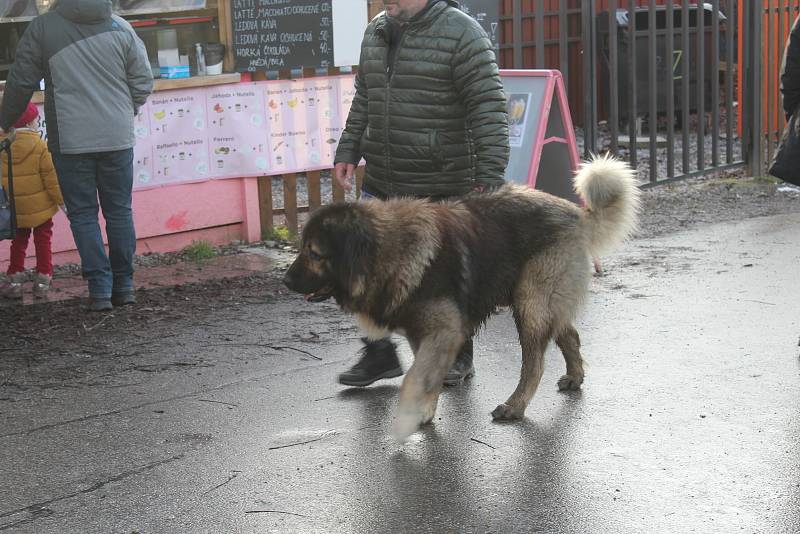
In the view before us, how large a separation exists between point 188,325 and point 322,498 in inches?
116

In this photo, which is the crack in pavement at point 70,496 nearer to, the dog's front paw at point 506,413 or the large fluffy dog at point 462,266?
the large fluffy dog at point 462,266

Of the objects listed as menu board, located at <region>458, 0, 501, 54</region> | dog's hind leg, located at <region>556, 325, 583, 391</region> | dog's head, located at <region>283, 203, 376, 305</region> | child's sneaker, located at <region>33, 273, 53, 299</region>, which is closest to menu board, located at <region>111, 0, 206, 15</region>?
child's sneaker, located at <region>33, 273, 53, 299</region>

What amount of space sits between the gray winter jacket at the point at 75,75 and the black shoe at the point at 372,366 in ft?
8.27

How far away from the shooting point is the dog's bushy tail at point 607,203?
541 cm

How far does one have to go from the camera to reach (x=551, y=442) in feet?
16.1

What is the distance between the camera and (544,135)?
8.64 meters

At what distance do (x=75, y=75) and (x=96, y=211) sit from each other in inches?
35.2

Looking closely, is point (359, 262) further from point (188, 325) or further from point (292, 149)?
point (292, 149)

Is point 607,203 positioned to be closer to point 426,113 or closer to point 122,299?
point 426,113

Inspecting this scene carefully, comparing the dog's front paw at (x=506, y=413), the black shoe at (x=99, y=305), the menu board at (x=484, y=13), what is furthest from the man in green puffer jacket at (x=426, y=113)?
the menu board at (x=484, y=13)

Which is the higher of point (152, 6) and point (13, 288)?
point (152, 6)

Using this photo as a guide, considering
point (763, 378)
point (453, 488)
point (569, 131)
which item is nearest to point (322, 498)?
point (453, 488)

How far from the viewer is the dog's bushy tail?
5.41 meters

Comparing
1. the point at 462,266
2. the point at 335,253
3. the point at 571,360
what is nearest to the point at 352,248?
the point at 335,253
